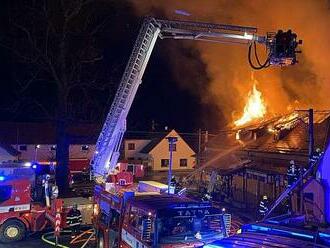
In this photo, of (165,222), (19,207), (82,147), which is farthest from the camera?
(82,147)

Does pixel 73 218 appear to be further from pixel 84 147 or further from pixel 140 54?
pixel 84 147

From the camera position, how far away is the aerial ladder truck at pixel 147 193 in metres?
8.37

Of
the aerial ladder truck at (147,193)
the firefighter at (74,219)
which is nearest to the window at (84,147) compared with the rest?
the aerial ladder truck at (147,193)

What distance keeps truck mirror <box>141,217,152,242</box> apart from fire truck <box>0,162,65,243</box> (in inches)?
273

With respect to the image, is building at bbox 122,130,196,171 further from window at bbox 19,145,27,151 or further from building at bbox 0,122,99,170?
window at bbox 19,145,27,151

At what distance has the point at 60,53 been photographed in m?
22.9

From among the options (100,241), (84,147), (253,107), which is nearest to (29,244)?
(100,241)

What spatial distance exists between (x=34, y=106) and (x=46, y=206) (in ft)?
31.8

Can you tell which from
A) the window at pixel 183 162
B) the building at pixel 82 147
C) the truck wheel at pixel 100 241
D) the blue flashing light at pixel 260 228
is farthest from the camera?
the window at pixel 183 162

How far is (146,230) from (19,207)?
25.2 ft

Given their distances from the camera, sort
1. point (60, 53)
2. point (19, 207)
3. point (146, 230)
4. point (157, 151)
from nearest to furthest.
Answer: point (146, 230) < point (19, 207) < point (60, 53) < point (157, 151)

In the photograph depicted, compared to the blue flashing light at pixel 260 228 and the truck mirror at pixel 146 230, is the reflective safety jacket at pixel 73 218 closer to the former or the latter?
the truck mirror at pixel 146 230

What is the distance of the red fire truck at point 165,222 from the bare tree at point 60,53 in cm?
1383

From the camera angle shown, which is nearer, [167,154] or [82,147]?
[82,147]
